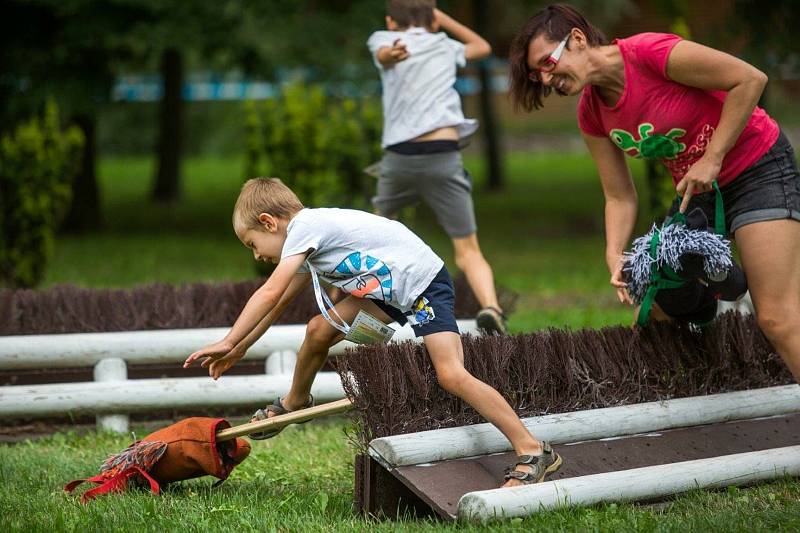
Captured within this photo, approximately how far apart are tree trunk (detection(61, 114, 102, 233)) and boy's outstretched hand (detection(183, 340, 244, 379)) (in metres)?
13.2

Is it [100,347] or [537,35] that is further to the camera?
[100,347]

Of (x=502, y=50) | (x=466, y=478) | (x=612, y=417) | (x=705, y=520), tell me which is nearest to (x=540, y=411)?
(x=612, y=417)

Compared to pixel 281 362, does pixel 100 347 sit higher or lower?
higher

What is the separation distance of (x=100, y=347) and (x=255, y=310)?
7.58 ft

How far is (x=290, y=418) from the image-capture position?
4.52 metres

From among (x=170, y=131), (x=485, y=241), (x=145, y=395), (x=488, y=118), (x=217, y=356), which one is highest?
(x=217, y=356)

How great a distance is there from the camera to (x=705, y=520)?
13.0 ft

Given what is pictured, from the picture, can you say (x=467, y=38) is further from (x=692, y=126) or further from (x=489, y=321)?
(x=692, y=126)

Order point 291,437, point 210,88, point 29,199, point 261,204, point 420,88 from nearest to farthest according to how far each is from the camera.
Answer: point 261,204
point 291,437
point 420,88
point 29,199
point 210,88

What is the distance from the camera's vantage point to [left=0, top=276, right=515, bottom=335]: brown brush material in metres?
6.59

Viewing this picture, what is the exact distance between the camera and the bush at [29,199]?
35.3 feet

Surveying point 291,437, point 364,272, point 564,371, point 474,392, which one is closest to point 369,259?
point 364,272

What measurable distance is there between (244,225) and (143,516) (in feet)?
3.79

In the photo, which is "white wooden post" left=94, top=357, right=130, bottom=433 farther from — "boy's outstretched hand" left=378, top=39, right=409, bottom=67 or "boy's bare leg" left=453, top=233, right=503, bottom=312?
"boy's outstretched hand" left=378, top=39, right=409, bottom=67
